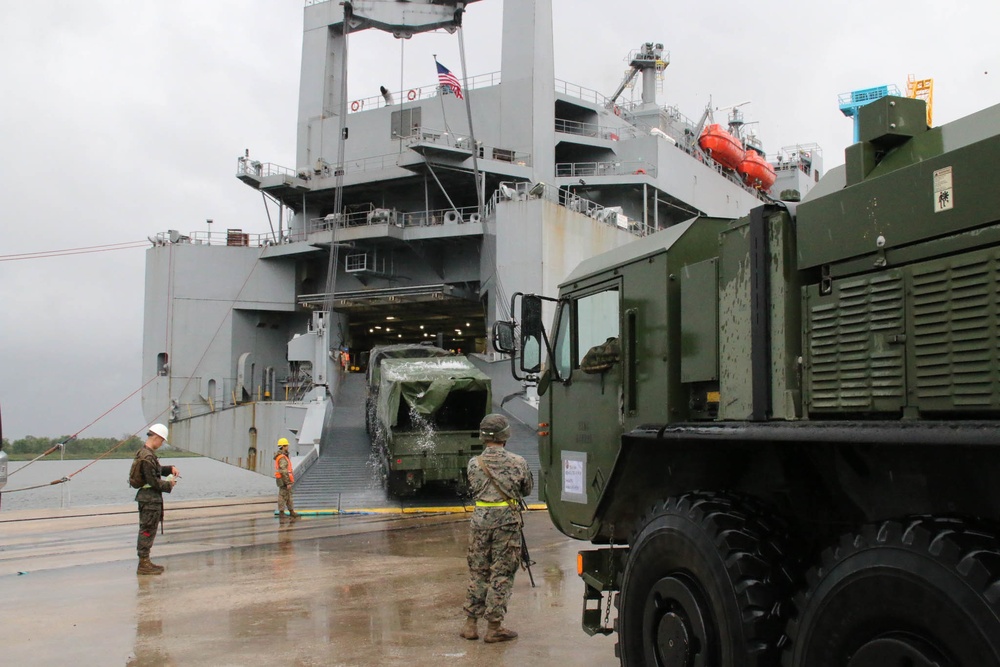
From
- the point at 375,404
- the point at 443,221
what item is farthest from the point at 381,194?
the point at 375,404

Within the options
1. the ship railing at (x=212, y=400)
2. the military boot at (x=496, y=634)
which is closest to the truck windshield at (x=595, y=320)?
the military boot at (x=496, y=634)

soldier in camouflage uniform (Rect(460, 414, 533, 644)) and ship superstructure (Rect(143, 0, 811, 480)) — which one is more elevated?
ship superstructure (Rect(143, 0, 811, 480))

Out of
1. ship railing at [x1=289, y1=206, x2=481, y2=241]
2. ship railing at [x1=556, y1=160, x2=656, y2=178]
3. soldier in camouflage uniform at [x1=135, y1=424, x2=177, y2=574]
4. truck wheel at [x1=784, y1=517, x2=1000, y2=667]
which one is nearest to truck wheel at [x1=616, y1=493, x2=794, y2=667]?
truck wheel at [x1=784, y1=517, x2=1000, y2=667]

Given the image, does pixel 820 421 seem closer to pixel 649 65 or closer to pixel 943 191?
pixel 943 191

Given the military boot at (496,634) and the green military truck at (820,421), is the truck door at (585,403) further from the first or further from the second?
the military boot at (496,634)

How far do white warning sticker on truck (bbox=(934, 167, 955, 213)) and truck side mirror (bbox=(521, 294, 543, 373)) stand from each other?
2.97 meters

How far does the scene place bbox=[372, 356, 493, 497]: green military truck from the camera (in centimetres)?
1714

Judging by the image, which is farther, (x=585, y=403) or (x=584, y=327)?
(x=584, y=327)

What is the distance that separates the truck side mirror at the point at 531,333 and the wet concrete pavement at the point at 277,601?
83.7 inches

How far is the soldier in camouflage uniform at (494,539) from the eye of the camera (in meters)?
6.62

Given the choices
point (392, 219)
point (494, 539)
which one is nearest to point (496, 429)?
point (494, 539)

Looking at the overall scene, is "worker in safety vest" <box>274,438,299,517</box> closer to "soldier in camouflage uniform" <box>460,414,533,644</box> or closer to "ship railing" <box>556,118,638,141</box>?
"soldier in camouflage uniform" <box>460,414,533,644</box>

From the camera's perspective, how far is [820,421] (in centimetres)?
381

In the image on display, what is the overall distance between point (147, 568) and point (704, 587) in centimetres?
798
